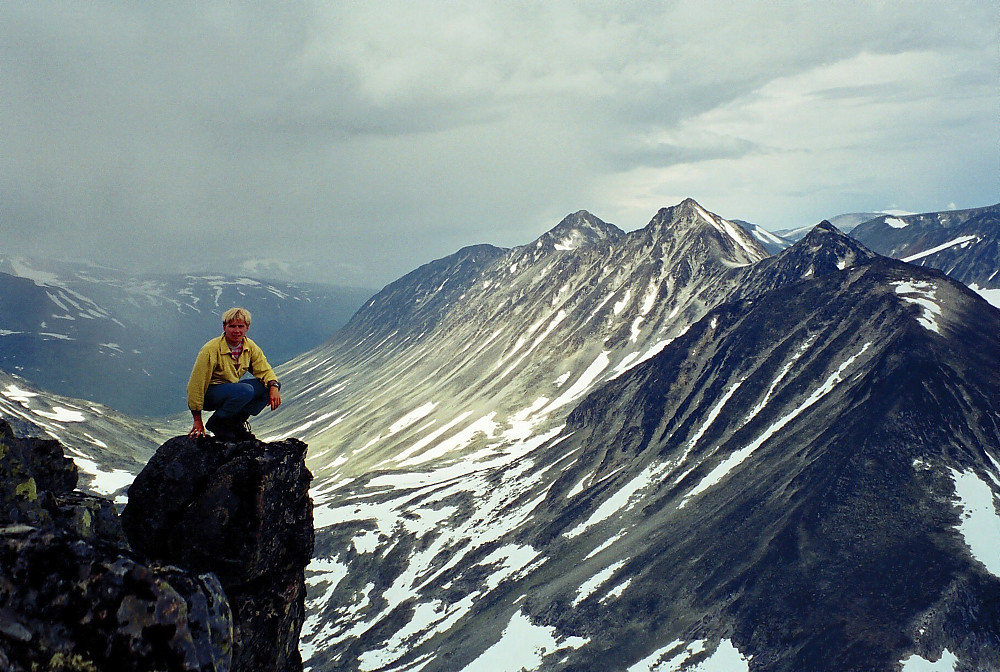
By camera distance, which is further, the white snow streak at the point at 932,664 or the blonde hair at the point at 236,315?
the white snow streak at the point at 932,664

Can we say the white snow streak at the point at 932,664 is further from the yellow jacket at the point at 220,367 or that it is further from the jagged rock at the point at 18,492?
the jagged rock at the point at 18,492

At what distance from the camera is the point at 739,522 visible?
316 feet

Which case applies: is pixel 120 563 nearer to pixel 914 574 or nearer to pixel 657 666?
pixel 657 666

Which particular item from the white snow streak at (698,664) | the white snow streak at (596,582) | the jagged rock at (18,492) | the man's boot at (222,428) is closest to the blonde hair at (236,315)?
the man's boot at (222,428)

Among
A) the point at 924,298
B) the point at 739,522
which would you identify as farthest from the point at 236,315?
the point at 924,298

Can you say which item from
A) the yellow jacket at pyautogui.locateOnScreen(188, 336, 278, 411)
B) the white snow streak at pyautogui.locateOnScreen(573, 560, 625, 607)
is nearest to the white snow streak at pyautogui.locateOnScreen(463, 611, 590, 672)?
the white snow streak at pyautogui.locateOnScreen(573, 560, 625, 607)

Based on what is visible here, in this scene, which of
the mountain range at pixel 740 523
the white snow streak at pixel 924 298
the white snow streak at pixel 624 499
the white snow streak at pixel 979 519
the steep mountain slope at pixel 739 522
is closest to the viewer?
the white snow streak at pixel 979 519

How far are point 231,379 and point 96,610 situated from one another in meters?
5.74

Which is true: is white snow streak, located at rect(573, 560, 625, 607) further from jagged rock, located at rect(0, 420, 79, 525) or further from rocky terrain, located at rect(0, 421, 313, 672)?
jagged rock, located at rect(0, 420, 79, 525)

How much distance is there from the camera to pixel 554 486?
5763 inches

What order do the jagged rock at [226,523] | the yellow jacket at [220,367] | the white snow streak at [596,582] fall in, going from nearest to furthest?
1. the yellow jacket at [220,367]
2. the jagged rock at [226,523]
3. the white snow streak at [596,582]

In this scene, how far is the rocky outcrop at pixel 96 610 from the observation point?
7.51 m

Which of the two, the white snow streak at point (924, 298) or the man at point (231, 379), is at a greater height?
the man at point (231, 379)

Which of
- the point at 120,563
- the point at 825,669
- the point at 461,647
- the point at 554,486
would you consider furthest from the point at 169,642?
the point at 554,486
